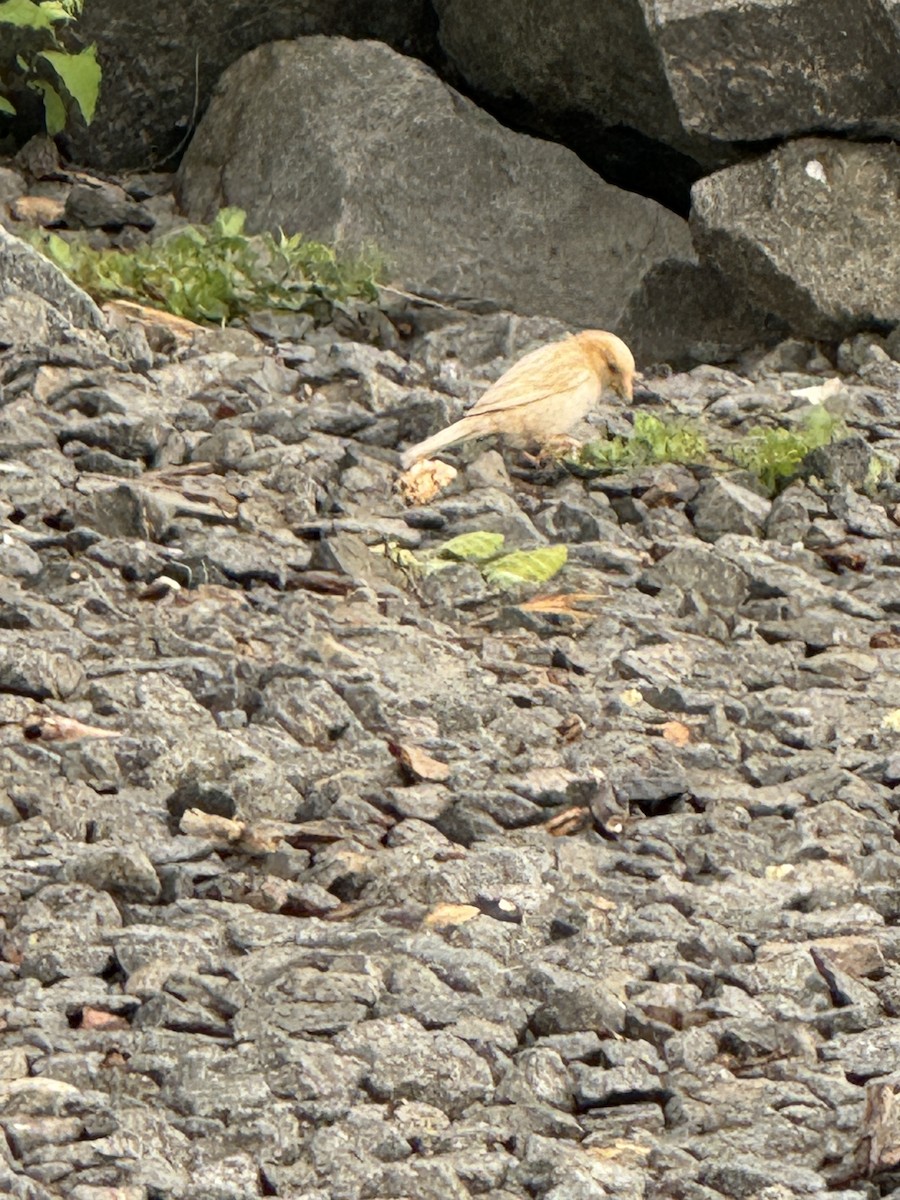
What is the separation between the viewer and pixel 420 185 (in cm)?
973

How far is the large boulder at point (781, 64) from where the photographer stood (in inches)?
345

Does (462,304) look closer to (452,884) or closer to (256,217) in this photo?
(256,217)

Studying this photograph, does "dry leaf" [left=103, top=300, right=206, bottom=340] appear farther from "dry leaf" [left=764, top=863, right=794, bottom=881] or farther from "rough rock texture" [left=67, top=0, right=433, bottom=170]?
"dry leaf" [left=764, top=863, right=794, bottom=881]

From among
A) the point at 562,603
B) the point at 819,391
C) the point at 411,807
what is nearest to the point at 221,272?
the point at 819,391

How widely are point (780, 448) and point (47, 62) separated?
4389 mm

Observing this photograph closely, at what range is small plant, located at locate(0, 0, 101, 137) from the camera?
915 cm

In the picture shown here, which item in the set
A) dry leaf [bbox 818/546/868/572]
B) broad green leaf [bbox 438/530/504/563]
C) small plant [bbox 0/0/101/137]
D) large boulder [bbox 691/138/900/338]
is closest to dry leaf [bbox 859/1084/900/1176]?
broad green leaf [bbox 438/530/504/563]

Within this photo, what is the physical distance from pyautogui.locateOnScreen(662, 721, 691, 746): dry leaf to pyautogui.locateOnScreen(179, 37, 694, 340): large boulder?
174 inches

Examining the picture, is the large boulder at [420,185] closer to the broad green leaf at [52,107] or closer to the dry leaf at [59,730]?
the broad green leaf at [52,107]

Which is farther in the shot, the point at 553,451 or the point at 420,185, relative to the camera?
the point at 420,185

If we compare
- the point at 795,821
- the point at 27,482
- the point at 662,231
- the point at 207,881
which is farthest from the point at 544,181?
the point at 207,881

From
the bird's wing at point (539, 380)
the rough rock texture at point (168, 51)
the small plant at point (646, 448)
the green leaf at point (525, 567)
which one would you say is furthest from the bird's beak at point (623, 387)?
the rough rock texture at point (168, 51)

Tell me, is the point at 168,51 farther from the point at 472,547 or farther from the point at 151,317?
the point at 472,547

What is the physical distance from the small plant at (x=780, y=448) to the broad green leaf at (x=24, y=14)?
3.86 m
